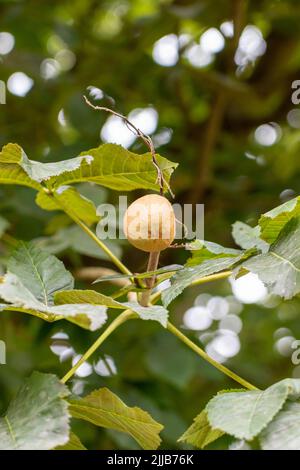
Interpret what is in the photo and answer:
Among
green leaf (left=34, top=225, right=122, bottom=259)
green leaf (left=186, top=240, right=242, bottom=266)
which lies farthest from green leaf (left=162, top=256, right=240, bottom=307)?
green leaf (left=34, top=225, right=122, bottom=259)

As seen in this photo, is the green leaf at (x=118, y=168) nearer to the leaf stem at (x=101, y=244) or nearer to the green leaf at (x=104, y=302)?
the leaf stem at (x=101, y=244)

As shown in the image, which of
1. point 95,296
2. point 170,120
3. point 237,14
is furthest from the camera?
point 170,120

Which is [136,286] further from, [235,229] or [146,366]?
[146,366]

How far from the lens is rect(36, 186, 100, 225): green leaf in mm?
771

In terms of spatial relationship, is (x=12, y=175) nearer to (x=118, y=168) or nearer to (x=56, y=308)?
(x=118, y=168)

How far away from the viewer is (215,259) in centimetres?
64

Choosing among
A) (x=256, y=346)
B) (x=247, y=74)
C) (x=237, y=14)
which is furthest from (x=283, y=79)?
(x=256, y=346)

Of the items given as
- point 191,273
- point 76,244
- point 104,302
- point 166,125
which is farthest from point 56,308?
point 166,125

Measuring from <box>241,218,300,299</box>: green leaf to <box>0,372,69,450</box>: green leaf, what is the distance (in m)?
0.21

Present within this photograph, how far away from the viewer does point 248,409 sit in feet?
1.72

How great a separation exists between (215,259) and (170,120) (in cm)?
117

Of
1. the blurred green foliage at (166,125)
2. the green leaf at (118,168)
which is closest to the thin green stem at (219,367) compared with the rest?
the green leaf at (118,168)

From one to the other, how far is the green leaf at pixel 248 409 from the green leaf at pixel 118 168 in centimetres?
24

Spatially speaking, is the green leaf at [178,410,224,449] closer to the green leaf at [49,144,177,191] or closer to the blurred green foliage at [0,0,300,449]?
the green leaf at [49,144,177,191]
